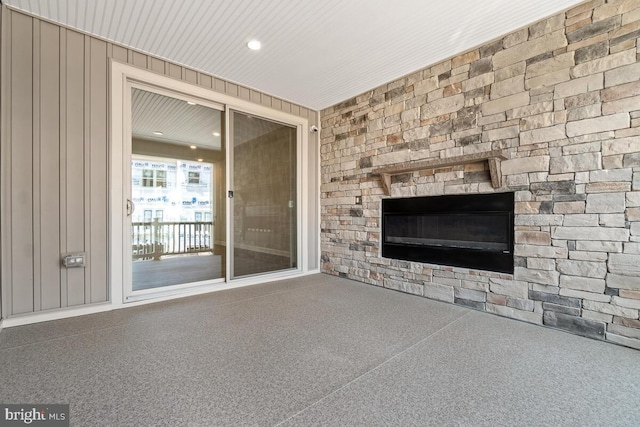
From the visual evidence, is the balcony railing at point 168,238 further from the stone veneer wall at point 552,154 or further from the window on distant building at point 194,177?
the stone veneer wall at point 552,154

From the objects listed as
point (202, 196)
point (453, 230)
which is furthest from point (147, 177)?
point (453, 230)

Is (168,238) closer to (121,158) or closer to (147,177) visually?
(147,177)

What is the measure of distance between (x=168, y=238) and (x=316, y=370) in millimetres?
2491

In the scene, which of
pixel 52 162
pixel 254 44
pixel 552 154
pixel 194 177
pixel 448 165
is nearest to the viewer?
pixel 552 154

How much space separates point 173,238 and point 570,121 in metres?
4.10

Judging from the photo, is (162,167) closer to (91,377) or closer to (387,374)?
(91,377)

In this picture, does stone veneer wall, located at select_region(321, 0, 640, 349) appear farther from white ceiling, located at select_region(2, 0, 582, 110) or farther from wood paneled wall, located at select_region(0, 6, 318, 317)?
wood paneled wall, located at select_region(0, 6, 318, 317)

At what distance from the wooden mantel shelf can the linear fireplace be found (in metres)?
0.20

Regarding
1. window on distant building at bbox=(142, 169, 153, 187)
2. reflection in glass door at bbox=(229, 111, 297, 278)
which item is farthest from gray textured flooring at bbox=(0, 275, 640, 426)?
window on distant building at bbox=(142, 169, 153, 187)

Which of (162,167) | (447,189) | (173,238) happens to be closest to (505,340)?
(447,189)

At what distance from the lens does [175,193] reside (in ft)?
11.1

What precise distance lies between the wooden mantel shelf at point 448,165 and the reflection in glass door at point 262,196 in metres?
1.43

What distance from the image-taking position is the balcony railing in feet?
10.3

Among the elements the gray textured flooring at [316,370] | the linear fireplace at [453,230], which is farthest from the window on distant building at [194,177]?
the linear fireplace at [453,230]
